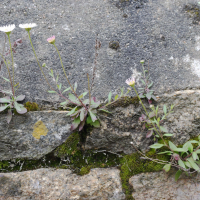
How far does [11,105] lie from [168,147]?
44.3 inches

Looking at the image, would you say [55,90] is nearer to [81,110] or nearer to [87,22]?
[81,110]

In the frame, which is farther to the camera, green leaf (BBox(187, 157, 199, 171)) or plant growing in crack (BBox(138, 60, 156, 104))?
plant growing in crack (BBox(138, 60, 156, 104))

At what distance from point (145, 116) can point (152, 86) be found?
0.24 metres

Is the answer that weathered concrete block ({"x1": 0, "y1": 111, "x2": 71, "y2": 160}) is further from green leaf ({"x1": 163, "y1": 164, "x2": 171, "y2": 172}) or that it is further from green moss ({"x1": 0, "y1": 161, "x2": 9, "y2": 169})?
green leaf ({"x1": 163, "y1": 164, "x2": 171, "y2": 172})

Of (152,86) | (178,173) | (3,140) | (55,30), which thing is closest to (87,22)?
(55,30)

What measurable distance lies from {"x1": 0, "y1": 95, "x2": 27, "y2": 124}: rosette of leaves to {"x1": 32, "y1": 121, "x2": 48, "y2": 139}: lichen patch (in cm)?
13

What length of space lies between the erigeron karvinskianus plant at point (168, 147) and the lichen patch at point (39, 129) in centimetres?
67

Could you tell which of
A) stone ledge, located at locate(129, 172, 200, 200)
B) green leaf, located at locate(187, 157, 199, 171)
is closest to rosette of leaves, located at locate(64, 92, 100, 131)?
stone ledge, located at locate(129, 172, 200, 200)

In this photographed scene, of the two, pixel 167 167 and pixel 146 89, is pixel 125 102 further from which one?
pixel 167 167

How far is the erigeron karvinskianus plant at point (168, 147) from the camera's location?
1444 mm

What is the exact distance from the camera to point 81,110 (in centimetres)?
151

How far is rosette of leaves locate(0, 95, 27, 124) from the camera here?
149 cm

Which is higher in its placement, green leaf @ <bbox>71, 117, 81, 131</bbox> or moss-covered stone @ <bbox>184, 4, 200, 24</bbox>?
moss-covered stone @ <bbox>184, 4, 200, 24</bbox>

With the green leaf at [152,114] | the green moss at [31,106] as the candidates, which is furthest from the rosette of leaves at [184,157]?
the green moss at [31,106]
